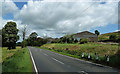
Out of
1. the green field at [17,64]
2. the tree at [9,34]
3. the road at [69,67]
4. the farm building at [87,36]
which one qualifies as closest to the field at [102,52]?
the road at [69,67]

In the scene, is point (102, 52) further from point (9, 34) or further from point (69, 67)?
point (9, 34)

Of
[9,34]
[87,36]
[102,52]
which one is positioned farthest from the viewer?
[87,36]

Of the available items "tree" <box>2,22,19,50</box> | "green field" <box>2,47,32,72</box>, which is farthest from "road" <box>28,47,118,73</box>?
"tree" <box>2,22,19,50</box>

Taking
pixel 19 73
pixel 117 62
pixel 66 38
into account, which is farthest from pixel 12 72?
pixel 66 38

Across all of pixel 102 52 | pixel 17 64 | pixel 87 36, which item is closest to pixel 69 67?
pixel 17 64

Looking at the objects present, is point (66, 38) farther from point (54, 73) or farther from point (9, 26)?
point (54, 73)

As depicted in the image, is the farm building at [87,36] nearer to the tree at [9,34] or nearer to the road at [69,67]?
the tree at [9,34]

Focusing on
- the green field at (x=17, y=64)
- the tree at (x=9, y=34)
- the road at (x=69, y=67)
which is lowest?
the road at (x=69, y=67)

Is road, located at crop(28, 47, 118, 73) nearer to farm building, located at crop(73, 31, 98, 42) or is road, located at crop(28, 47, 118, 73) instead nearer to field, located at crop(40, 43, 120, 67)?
field, located at crop(40, 43, 120, 67)

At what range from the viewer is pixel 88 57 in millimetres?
14641

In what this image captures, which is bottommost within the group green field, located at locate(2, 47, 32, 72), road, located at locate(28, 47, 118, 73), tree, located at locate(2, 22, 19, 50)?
road, located at locate(28, 47, 118, 73)

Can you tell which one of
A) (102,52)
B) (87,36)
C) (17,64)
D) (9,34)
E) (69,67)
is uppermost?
(87,36)

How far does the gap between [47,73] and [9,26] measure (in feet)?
118

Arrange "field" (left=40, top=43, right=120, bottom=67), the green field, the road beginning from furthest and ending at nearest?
1. "field" (left=40, top=43, right=120, bottom=67)
2. the road
3. the green field
